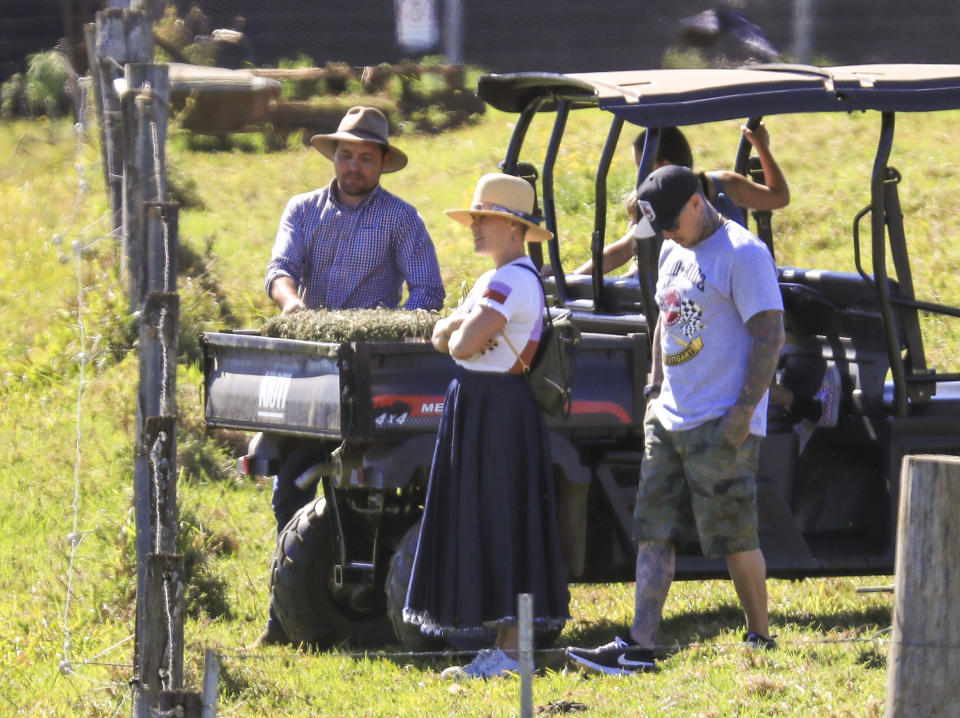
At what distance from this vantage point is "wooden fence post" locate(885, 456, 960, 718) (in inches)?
149

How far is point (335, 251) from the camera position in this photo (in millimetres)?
7059

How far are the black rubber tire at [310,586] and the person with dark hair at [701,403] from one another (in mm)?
1289

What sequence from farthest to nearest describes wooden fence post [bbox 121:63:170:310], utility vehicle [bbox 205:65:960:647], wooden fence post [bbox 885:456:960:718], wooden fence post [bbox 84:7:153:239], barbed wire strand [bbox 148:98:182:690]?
wooden fence post [bbox 84:7:153:239], utility vehicle [bbox 205:65:960:647], wooden fence post [bbox 121:63:170:310], barbed wire strand [bbox 148:98:182:690], wooden fence post [bbox 885:456:960:718]

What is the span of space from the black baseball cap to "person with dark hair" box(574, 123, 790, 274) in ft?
2.32

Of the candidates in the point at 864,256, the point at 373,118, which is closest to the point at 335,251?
the point at 373,118

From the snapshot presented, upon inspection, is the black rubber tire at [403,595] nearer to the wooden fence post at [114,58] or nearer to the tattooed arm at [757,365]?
the tattooed arm at [757,365]

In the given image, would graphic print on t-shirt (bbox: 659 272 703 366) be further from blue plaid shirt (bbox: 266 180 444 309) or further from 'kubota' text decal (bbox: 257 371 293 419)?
blue plaid shirt (bbox: 266 180 444 309)

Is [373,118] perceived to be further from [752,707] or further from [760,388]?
[752,707]

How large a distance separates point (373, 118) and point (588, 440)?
5.91 feet

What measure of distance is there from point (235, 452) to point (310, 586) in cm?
351

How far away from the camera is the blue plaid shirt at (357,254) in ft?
23.0

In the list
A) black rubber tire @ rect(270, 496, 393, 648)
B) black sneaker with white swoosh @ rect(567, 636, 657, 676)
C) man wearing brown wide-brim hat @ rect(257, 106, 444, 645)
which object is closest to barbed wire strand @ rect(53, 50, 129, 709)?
black rubber tire @ rect(270, 496, 393, 648)

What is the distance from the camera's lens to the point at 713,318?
17.9 feet

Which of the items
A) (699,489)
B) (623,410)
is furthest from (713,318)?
(623,410)
